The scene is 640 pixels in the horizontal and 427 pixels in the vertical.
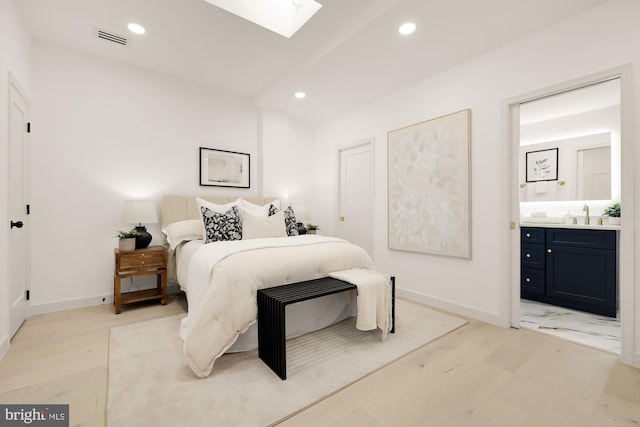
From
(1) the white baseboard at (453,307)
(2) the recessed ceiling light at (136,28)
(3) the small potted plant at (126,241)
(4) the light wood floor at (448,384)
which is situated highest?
(2) the recessed ceiling light at (136,28)

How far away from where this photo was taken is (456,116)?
3045mm

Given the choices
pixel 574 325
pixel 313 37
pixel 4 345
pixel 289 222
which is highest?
pixel 313 37

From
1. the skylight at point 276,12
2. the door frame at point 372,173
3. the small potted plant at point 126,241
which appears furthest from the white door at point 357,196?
the small potted plant at point 126,241

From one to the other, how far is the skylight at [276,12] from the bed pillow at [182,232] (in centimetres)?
216

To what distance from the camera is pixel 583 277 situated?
309cm

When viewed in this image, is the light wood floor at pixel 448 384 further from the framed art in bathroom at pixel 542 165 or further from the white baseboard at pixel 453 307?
the framed art in bathroom at pixel 542 165

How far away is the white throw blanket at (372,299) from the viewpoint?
2.16 m

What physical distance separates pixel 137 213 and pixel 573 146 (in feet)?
17.8

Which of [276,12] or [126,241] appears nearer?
[276,12]

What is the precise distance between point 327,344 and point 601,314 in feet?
9.64

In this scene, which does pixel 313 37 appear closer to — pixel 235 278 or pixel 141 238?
pixel 235 278

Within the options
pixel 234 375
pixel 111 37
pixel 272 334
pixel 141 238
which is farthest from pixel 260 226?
pixel 111 37

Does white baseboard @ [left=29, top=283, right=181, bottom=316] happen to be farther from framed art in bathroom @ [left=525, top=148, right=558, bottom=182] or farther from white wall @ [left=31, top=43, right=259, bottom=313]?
framed art in bathroom @ [left=525, top=148, right=558, bottom=182]

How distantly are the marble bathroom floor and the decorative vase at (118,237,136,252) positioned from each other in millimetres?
3960
